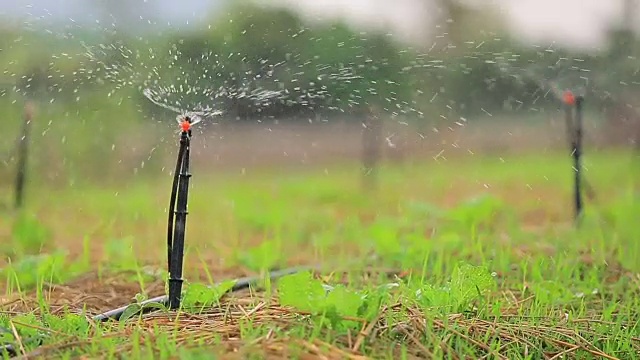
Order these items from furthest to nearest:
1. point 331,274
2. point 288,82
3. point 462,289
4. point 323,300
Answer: point 288,82 → point 331,274 → point 462,289 → point 323,300

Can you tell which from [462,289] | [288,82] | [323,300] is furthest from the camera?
[288,82]

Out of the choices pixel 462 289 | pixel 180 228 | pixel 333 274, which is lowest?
pixel 333 274

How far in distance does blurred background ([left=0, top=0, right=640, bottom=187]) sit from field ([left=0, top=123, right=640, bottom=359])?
0.48 metres

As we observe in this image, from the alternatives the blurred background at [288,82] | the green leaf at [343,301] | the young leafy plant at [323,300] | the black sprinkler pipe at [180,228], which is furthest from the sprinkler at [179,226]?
the blurred background at [288,82]

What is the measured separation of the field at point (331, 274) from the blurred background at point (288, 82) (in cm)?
48

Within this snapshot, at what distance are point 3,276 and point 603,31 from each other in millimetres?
5510

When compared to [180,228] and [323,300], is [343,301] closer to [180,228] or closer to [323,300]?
[323,300]

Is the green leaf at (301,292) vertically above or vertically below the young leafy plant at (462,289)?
above

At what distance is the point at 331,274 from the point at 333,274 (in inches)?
3.8

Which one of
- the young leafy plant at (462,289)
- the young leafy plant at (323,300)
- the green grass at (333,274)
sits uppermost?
the young leafy plant at (323,300)

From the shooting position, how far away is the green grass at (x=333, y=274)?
2072 millimetres

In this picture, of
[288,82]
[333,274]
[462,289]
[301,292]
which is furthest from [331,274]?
[288,82]

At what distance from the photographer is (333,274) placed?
10.8ft

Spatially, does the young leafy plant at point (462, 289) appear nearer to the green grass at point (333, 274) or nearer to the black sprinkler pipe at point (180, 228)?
the green grass at point (333, 274)
